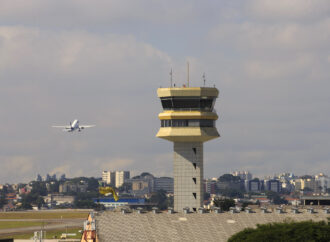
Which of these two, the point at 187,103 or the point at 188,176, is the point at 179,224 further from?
the point at 187,103

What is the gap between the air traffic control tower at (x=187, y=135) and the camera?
17600cm

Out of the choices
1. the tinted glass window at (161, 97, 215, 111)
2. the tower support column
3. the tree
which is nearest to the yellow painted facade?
the tinted glass window at (161, 97, 215, 111)

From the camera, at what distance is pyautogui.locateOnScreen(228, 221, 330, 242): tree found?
115 m

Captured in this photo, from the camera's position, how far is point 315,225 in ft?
389

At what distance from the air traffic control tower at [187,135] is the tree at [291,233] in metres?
56.5

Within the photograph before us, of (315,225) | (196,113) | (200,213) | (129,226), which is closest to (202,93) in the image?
(196,113)

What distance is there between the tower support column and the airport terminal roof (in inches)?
1056

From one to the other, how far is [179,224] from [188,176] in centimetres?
3396

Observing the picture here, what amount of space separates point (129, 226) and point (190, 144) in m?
41.0

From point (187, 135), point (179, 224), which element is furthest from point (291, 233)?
point (187, 135)

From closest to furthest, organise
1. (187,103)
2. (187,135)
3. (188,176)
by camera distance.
→ 1. (187,135)
2. (188,176)
3. (187,103)

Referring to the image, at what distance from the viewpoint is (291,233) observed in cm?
11631

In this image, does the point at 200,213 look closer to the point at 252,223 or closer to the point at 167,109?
the point at 252,223

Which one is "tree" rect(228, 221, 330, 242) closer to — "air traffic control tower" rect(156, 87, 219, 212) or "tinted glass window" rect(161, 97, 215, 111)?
"air traffic control tower" rect(156, 87, 219, 212)
